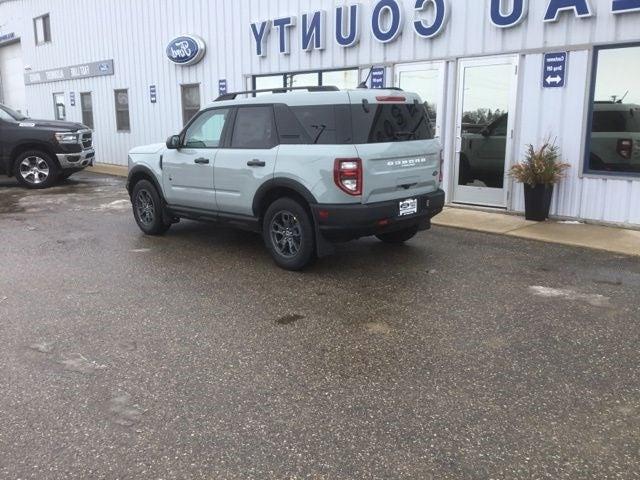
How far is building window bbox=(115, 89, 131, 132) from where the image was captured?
1711cm

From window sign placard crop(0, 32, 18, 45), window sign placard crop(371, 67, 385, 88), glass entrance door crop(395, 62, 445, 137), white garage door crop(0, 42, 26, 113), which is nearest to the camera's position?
glass entrance door crop(395, 62, 445, 137)

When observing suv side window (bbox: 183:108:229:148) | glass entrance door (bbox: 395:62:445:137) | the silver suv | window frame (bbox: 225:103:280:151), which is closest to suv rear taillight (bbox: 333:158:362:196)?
the silver suv

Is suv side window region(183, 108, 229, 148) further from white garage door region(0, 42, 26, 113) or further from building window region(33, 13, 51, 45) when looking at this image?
white garage door region(0, 42, 26, 113)

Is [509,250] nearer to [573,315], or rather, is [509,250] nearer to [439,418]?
[573,315]

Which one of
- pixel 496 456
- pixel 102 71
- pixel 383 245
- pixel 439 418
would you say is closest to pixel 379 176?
pixel 383 245

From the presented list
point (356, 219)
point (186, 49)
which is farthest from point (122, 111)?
point (356, 219)

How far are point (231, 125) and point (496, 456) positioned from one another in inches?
195

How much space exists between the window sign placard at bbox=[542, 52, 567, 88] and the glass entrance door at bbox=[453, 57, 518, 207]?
1.57 feet

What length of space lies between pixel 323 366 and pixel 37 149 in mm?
11657

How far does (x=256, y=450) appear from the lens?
2.98 meters

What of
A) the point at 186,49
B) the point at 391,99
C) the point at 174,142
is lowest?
the point at 174,142

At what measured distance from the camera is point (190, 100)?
15.0 meters

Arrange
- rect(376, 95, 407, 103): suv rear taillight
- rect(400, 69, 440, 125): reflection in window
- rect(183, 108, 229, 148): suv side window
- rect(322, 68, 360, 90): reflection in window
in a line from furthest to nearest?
1. rect(322, 68, 360, 90): reflection in window
2. rect(400, 69, 440, 125): reflection in window
3. rect(183, 108, 229, 148): suv side window
4. rect(376, 95, 407, 103): suv rear taillight

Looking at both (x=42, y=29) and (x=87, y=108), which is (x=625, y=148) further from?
(x=42, y=29)
